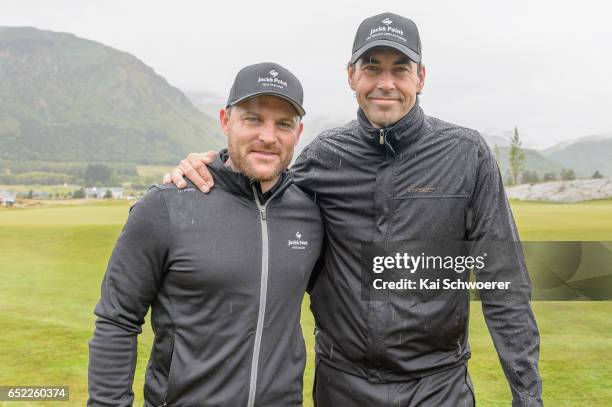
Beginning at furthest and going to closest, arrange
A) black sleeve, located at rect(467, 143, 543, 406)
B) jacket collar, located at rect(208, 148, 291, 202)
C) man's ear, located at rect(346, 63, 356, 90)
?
man's ear, located at rect(346, 63, 356, 90) → black sleeve, located at rect(467, 143, 543, 406) → jacket collar, located at rect(208, 148, 291, 202)

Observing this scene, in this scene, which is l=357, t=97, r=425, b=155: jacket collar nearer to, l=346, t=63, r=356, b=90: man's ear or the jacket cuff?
l=346, t=63, r=356, b=90: man's ear

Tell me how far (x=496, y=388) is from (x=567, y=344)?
95.3 inches

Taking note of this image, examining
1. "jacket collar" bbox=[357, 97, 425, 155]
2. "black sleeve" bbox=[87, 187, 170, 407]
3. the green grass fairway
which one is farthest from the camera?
the green grass fairway

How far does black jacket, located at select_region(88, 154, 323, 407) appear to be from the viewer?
9.73ft

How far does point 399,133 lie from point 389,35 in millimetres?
621

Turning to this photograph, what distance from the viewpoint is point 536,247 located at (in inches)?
637

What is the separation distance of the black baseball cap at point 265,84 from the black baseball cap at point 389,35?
62 cm

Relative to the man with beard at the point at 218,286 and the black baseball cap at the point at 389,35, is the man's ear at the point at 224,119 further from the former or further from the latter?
the black baseball cap at the point at 389,35

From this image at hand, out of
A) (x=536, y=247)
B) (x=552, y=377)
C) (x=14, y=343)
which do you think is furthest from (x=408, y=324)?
(x=536, y=247)

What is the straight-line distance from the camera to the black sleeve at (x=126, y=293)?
2.96 meters

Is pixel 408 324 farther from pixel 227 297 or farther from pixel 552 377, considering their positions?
pixel 552 377

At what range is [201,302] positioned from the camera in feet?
9.80

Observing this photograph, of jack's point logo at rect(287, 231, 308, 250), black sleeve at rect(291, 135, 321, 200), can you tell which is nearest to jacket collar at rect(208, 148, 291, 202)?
jack's point logo at rect(287, 231, 308, 250)

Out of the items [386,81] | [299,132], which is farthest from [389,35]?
[299,132]
